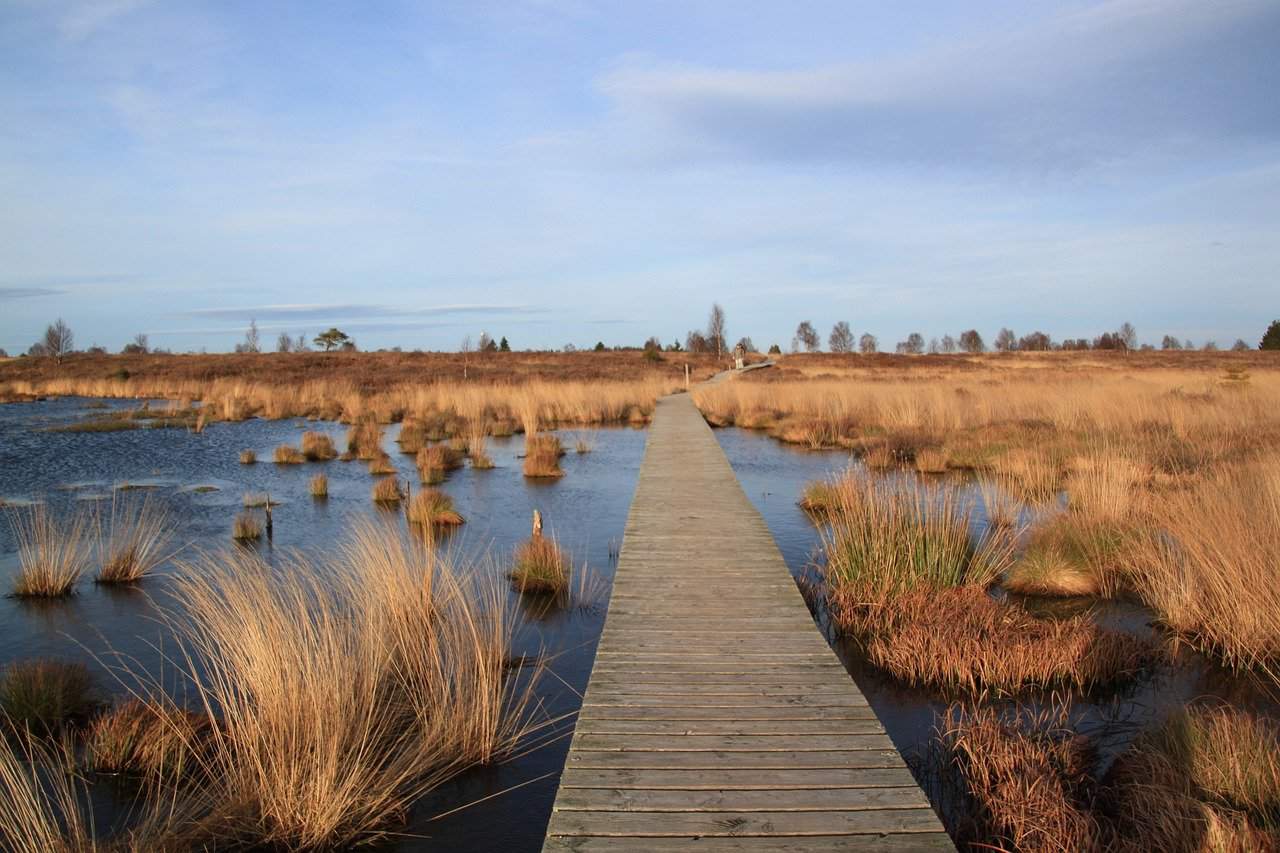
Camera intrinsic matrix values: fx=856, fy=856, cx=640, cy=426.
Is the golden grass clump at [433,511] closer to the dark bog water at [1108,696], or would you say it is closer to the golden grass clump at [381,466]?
the golden grass clump at [381,466]

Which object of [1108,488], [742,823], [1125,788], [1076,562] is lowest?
[1125,788]

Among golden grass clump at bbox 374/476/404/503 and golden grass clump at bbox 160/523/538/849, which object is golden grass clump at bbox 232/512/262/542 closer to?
golden grass clump at bbox 374/476/404/503

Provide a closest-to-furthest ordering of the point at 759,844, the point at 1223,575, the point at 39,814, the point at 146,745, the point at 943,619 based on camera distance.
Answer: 1. the point at 759,844
2. the point at 39,814
3. the point at 146,745
4. the point at 943,619
5. the point at 1223,575

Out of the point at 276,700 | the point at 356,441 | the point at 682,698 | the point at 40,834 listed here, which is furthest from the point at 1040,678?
the point at 356,441

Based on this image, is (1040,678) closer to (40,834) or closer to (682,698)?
(682,698)

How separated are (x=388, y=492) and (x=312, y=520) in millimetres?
1517

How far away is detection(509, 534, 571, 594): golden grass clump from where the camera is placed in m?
8.45

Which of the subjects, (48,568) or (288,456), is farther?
(288,456)

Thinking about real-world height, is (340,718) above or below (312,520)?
above

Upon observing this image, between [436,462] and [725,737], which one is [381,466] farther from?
[725,737]

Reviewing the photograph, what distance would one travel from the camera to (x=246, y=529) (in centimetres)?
1031

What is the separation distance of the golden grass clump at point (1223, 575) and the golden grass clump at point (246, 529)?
9.50 metres

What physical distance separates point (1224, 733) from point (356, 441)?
676 inches

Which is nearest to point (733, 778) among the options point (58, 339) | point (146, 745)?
point (146, 745)
